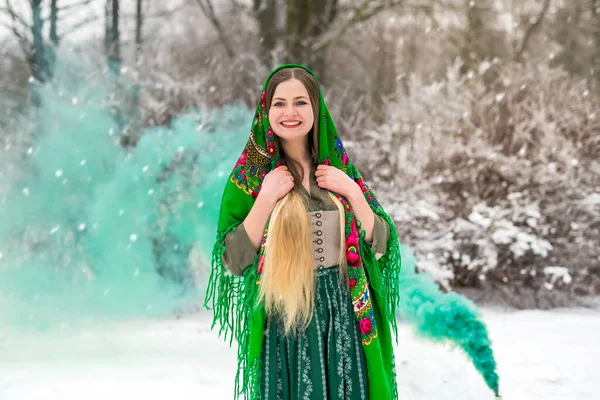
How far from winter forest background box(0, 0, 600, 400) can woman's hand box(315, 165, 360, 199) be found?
10.6 ft

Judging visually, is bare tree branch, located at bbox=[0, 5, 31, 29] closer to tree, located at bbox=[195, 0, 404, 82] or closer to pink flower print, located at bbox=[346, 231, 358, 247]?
tree, located at bbox=[195, 0, 404, 82]

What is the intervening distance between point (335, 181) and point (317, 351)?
1.81 ft

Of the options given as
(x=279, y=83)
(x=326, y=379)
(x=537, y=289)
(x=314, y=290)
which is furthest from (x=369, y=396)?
(x=537, y=289)

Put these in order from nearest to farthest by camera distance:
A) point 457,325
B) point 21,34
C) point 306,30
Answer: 1. point 457,325
2. point 21,34
3. point 306,30

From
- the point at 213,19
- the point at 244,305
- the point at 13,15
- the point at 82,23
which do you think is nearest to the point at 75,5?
the point at 82,23

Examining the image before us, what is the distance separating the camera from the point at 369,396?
173 centimetres

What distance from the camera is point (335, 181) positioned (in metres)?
1.78

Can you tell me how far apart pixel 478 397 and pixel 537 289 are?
2.66 meters

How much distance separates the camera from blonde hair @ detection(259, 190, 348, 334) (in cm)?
166

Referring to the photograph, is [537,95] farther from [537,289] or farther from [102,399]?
[102,399]

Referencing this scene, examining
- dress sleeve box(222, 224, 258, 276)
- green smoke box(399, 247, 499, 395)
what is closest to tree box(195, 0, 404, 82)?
green smoke box(399, 247, 499, 395)

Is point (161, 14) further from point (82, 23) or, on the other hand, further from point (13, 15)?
point (13, 15)

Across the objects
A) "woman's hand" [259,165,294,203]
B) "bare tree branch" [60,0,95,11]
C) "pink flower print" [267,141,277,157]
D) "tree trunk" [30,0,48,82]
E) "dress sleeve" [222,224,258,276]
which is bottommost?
"dress sleeve" [222,224,258,276]

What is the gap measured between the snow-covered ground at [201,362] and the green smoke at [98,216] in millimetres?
456
